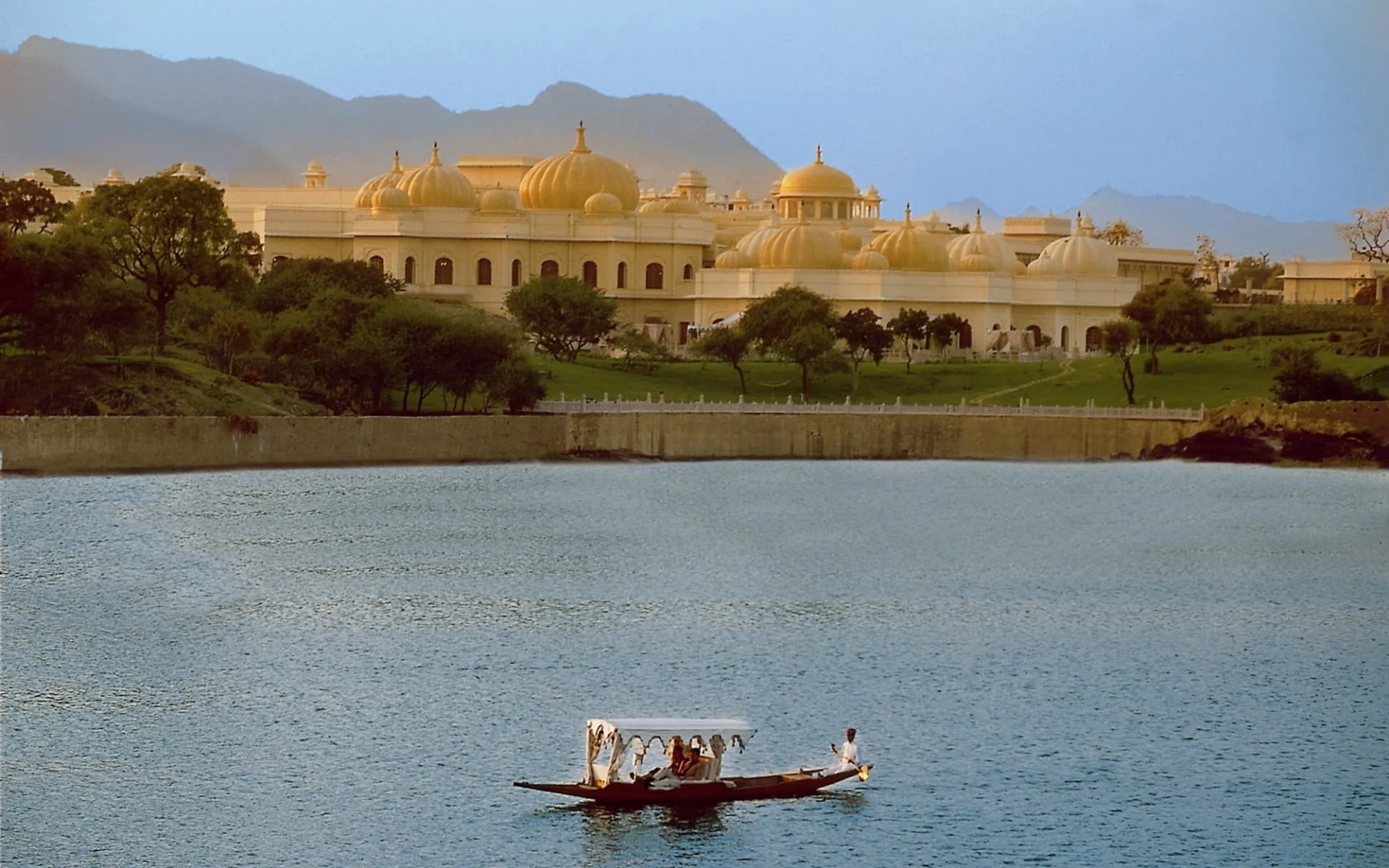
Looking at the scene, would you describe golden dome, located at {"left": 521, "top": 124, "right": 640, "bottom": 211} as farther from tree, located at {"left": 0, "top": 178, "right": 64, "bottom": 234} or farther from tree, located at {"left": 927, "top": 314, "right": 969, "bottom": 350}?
tree, located at {"left": 0, "top": 178, "right": 64, "bottom": 234}

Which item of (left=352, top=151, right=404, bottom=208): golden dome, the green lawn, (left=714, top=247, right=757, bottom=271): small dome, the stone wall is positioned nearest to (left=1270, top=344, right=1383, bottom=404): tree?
the green lawn

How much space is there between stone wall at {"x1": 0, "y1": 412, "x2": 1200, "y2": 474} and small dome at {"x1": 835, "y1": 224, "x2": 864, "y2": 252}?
4643 centimetres

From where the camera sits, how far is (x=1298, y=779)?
4309 cm

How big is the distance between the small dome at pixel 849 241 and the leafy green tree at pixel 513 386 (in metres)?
50.9

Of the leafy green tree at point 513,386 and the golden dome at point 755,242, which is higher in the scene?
the golden dome at point 755,242

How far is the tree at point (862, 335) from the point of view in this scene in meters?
118

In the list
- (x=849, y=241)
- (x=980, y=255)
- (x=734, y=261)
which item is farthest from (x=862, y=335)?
(x=849, y=241)

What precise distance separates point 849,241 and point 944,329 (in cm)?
2125

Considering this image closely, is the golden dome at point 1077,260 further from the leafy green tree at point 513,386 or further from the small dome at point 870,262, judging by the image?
the leafy green tree at point 513,386

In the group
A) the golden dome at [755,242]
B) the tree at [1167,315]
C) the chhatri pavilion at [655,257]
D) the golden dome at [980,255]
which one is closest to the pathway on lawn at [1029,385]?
the tree at [1167,315]

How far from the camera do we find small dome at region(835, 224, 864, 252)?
148 meters

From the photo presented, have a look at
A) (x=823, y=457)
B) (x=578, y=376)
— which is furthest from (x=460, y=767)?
(x=578, y=376)

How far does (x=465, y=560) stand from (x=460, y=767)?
26.6 metres

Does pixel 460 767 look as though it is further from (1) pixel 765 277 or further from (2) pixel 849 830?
(1) pixel 765 277
